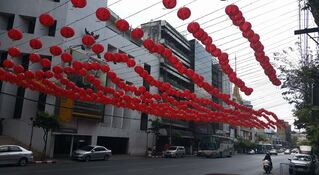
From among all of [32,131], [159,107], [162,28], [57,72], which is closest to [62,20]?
[32,131]

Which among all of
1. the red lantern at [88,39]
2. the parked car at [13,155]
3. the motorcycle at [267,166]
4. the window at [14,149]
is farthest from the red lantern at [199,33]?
the motorcycle at [267,166]

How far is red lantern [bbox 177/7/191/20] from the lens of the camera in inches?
387

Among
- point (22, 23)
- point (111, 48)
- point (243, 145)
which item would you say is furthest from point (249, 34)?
point (243, 145)

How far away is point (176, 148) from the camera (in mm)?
46125

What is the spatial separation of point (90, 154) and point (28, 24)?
46.8 feet

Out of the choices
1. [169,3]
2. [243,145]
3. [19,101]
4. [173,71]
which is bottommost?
[243,145]

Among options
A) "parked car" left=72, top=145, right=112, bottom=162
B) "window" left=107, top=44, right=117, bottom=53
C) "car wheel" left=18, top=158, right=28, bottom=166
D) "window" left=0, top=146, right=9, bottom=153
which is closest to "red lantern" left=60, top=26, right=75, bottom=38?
"window" left=0, top=146, right=9, bottom=153

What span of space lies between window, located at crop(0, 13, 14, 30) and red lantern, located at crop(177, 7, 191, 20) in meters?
28.0

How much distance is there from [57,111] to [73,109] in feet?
4.86

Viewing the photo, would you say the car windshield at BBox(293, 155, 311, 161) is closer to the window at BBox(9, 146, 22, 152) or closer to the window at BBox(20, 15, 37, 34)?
the window at BBox(9, 146, 22, 152)

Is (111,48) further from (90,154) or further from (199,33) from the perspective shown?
(199,33)

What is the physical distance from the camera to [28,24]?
33906 millimetres

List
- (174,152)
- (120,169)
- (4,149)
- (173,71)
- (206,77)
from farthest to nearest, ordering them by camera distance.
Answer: (206,77) → (173,71) → (174,152) → (120,169) → (4,149)

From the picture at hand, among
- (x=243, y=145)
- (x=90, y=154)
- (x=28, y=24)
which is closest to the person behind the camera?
(x=90, y=154)
